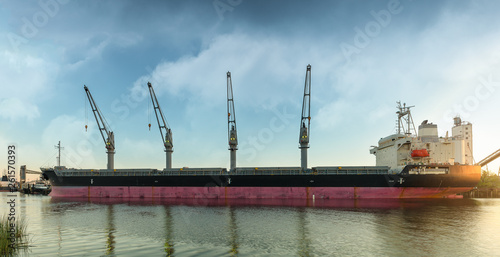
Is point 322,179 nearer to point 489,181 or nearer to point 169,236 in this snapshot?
point 169,236

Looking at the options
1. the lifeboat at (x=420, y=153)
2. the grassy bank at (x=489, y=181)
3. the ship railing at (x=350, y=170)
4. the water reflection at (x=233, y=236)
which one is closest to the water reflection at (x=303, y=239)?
the water reflection at (x=233, y=236)

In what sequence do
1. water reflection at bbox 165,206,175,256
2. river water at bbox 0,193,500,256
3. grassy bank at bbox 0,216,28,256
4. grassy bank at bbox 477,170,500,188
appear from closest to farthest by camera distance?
1. grassy bank at bbox 0,216,28,256
2. water reflection at bbox 165,206,175,256
3. river water at bbox 0,193,500,256
4. grassy bank at bbox 477,170,500,188

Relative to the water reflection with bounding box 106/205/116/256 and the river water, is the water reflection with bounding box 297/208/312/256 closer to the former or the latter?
the river water

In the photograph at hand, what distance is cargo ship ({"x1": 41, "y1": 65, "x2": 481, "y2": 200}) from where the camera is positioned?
47.3 meters

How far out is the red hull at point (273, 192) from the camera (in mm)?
48000

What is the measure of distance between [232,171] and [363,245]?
124 feet

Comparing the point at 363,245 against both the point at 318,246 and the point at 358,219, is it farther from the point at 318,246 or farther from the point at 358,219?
the point at 358,219

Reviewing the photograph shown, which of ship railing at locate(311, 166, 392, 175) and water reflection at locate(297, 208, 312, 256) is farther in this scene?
ship railing at locate(311, 166, 392, 175)

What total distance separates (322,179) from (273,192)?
8.33 m

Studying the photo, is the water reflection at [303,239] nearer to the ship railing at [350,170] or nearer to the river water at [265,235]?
the river water at [265,235]

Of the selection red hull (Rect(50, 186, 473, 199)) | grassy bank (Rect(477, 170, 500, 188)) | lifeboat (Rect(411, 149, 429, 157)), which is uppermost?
lifeboat (Rect(411, 149, 429, 157))

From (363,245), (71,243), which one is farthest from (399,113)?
(71,243)

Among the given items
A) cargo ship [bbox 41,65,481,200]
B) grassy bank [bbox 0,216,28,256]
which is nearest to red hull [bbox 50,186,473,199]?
cargo ship [bbox 41,65,481,200]

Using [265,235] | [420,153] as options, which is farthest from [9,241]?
[420,153]
